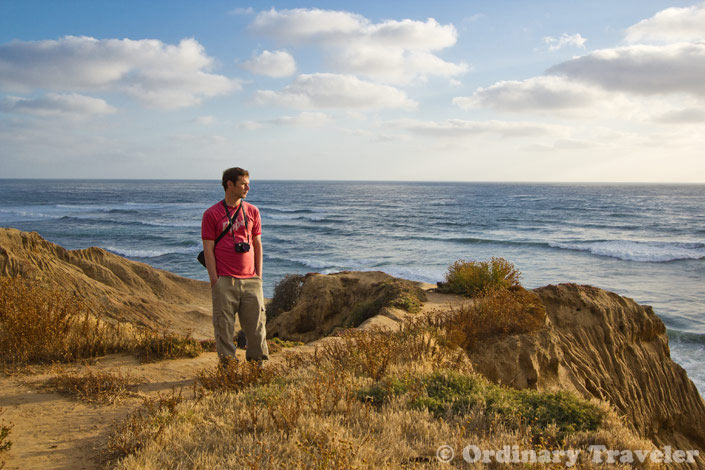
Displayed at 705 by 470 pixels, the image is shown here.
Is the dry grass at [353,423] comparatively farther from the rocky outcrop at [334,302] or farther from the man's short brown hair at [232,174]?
the rocky outcrop at [334,302]

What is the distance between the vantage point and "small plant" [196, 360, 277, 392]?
187 inches

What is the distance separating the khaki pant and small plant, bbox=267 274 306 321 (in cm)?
733

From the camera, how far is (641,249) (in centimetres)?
2738

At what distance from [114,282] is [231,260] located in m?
12.1

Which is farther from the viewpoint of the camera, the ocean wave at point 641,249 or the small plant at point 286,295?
the ocean wave at point 641,249

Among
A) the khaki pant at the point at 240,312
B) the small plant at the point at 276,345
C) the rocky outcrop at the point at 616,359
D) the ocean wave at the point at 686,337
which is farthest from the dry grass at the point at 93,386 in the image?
the ocean wave at the point at 686,337

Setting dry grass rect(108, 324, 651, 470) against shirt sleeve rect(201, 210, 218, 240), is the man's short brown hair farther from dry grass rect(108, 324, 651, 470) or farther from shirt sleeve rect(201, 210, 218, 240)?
dry grass rect(108, 324, 651, 470)

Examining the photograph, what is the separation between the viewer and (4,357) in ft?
17.7

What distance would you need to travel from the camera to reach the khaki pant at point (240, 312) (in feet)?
16.3

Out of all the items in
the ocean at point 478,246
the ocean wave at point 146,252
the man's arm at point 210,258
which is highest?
the man's arm at point 210,258

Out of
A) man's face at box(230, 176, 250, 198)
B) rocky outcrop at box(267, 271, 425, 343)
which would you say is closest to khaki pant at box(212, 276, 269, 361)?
man's face at box(230, 176, 250, 198)

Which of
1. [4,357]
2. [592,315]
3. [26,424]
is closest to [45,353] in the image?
[4,357]

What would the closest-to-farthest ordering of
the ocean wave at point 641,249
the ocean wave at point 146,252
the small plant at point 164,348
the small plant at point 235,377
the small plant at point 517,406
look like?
the small plant at point 517,406 < the small plant at point 235,377 < the small plant at point 164,348 < the ocean wave at point 641,249 < the ocean wave at point 146,252

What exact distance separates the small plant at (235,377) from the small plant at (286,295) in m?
7.65
